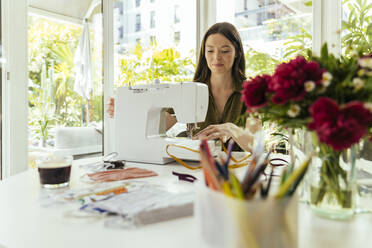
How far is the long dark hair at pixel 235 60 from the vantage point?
7.51 ft

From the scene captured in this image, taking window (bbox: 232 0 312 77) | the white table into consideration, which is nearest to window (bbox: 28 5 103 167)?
window (bbox: 232 0 312 77)

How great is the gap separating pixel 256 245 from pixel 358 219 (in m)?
0.38

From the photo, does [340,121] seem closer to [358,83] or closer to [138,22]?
[358,83]

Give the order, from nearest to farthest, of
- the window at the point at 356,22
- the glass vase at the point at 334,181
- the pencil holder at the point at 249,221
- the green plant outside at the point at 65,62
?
the pencil holder at the point at 249,221, the glass vase at the point at 334,181, the green plant outside at the point at 65,62, the window at the point at 356,22

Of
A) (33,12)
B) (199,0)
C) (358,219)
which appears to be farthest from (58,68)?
(358,219)

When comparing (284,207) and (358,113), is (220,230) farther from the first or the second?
(358,113)

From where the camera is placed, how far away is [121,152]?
1521 mm

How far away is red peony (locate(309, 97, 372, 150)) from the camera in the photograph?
560 mm

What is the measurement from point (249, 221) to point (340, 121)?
0.26 metres

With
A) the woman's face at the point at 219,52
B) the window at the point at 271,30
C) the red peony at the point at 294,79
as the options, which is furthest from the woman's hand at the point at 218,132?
the window at the point at 271,30

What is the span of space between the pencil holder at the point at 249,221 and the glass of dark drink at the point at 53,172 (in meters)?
0.61

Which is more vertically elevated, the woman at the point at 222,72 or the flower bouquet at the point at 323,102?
the woman at the point at 222,72

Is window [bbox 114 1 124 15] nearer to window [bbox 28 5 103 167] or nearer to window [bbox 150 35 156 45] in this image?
Result: window [bbox 28 5 103 167]

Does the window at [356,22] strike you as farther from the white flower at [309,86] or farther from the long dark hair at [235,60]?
the white flower at [309,86]
